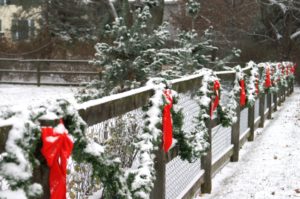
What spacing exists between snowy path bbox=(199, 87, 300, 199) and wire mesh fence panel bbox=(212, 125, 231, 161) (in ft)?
0.90

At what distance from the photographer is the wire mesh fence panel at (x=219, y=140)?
7907mm

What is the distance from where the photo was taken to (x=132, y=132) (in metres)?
4.36

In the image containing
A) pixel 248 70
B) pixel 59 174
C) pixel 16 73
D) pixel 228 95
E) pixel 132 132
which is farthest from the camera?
pixel 16 73

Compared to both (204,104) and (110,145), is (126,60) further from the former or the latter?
(110,145)

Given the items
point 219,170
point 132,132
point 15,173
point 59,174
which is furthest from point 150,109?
point 219,170

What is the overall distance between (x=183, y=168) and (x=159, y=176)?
1653 mm

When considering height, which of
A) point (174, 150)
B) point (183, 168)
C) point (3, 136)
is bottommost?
point (183, 168)

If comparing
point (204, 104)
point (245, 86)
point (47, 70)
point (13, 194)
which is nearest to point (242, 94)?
point (245, 86)

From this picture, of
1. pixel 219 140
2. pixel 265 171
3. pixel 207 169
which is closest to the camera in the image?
pixel 207 169

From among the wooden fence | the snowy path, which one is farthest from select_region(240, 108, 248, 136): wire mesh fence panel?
the wooden fence

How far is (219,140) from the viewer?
27.8ft

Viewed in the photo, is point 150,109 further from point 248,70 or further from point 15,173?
point 248,70

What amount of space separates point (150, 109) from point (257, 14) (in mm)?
34544

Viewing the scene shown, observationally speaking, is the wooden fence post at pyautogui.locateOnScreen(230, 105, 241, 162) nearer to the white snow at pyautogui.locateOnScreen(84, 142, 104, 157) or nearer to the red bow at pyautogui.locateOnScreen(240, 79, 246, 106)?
the red bow at pyautogui.locateOnScreen(240, 79, 246, 106)
